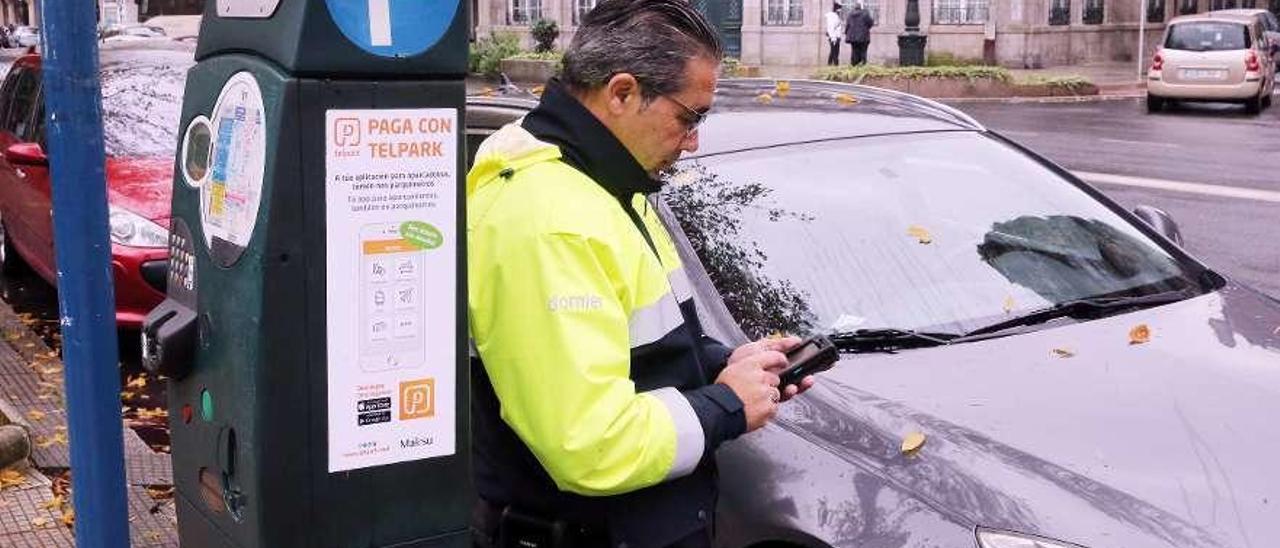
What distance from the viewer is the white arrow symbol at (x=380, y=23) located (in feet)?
6.90

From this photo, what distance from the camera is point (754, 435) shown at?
9.84ft

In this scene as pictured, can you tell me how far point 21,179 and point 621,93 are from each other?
672 cm

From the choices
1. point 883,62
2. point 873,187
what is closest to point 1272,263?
point 873,187

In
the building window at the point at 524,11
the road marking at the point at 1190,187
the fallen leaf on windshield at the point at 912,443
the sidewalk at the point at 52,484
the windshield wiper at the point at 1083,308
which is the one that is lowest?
the sidewalk at the point at 52,484

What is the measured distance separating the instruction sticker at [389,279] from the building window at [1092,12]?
31.8 meters

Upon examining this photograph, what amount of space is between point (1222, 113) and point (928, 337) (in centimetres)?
2054

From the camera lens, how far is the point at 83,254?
240 cm

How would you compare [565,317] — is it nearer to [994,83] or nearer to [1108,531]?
[1108,531]

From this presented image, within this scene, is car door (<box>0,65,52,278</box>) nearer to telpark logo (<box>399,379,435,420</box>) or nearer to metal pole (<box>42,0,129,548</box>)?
metal pole (<box>42,0,129,548</box>)

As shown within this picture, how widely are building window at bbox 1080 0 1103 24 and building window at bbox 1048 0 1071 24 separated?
52 centimetres

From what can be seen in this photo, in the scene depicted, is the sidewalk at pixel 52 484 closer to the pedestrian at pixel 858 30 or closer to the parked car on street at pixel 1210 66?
the parked car on street at pixel 1210 66

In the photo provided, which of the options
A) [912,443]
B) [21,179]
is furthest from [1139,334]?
[21,179]

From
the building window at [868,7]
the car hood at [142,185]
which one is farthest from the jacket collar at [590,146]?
the building window at [868,7]

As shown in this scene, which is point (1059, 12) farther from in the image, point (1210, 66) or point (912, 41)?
point (1210, 66)
